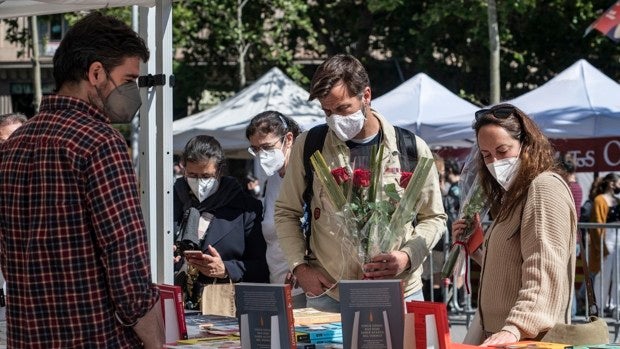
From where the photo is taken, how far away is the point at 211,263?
19.2ft

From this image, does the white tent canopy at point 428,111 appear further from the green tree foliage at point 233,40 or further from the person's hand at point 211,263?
the green tree foliage at point 233,40

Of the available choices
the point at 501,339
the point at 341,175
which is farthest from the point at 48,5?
the point at 501,339

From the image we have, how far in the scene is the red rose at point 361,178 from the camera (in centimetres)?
404

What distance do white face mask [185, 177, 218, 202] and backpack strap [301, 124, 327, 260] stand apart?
4.74 feet

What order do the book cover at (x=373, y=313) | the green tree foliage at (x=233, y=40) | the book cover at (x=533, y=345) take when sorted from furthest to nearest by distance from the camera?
the green tree foliage at (x=233, y=40)
the book cover at (x=533, y=345)
the book cover at (x=373, y=313)

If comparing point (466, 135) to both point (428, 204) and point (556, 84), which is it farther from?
point (428, 204)

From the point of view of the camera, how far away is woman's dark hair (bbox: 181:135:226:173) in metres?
6.22

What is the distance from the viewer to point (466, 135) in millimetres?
13547

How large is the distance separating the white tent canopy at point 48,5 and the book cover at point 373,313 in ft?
5.98

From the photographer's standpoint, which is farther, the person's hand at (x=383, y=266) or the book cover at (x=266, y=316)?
the person's hand at (x=383, y=266)

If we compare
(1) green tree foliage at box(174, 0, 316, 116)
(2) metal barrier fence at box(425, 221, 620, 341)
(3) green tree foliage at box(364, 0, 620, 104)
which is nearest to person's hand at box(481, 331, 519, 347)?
(2) metal barrier fence at box(425, 221, 620, 341)

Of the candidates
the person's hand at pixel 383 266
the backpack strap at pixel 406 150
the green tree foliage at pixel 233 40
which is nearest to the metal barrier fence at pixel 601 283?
the backpack strap at pixel 406 150

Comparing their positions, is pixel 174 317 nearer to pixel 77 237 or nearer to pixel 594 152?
pixel 77 237

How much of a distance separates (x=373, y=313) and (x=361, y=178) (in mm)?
595
